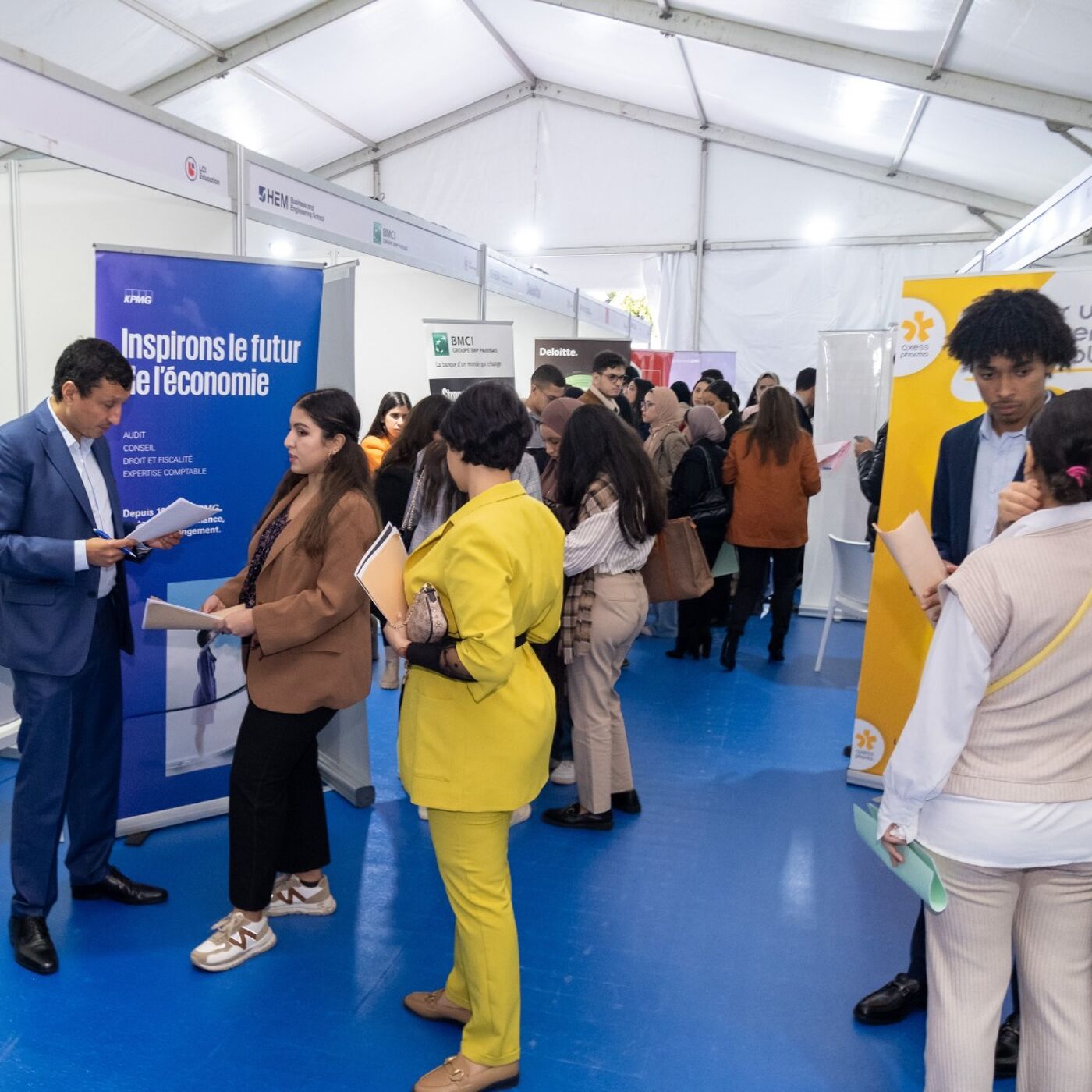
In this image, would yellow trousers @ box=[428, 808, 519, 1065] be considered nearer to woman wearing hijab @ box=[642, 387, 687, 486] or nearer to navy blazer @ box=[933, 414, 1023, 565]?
navy blazer @ box=[933, 414, 1023, 565]

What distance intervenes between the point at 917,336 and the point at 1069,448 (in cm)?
224

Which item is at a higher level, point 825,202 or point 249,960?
point 825,202

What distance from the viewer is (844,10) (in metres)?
7.27

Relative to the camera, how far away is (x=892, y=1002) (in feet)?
7.82

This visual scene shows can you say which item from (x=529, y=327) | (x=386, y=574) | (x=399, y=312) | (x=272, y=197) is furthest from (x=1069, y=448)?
(x=529, y=327)

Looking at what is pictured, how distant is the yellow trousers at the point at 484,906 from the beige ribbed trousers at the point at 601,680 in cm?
128

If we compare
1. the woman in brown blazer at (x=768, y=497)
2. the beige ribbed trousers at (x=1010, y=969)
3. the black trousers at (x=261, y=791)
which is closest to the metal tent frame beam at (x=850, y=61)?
the woman in brown blazer at (x=768, y=497)

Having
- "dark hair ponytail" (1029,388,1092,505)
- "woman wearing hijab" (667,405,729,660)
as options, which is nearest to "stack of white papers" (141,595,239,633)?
"dark hair ponytail" (1029,388,1092,505)

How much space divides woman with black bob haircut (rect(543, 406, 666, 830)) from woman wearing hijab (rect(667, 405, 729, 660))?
1598 mm

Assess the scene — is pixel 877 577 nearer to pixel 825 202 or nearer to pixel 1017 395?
pixel 1017 395

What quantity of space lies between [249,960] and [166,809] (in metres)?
0.89

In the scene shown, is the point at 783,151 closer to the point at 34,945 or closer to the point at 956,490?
the point at 956,490

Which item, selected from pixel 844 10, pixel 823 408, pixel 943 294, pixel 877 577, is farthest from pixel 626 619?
pixel 844 10

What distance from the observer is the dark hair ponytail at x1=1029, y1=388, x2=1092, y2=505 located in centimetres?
146
